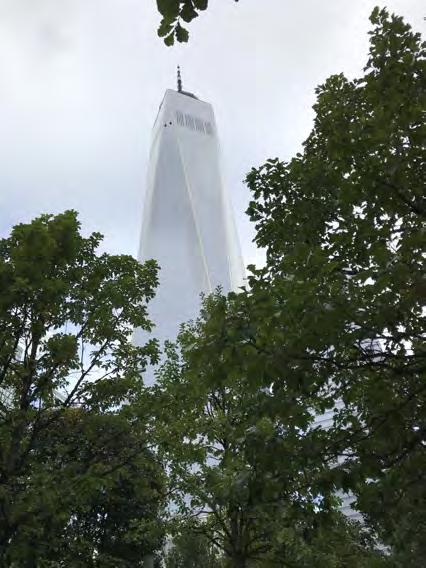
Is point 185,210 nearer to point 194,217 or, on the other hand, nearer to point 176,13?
point 194,217

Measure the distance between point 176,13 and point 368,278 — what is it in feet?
8.63

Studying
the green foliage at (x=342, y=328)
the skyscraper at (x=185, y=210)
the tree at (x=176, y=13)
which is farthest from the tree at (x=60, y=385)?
the skyscraper at (x=185, y=210)

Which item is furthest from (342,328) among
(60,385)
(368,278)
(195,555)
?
(195,555)

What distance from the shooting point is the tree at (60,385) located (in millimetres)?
8445

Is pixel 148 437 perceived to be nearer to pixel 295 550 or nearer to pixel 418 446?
pixel 295 550

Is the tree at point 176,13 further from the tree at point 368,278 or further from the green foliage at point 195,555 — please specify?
the green foliage at point 195,555

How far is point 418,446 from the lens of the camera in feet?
18.2

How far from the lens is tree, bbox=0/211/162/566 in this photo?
8445 millimetres

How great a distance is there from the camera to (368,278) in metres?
4.80

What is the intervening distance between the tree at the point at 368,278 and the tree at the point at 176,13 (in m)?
2.17

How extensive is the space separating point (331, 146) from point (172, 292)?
65.4 m

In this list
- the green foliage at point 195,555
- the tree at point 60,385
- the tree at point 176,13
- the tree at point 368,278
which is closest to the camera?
the tree at point 176,13

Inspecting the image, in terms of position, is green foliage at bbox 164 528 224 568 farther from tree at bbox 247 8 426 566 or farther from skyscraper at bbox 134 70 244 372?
skyscraper at bbox 134 70 244 372

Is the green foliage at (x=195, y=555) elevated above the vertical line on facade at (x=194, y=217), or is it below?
below
